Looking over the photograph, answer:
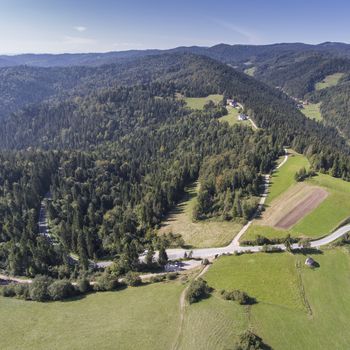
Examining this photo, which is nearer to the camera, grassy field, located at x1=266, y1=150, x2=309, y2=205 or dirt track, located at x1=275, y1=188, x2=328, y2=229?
dirt track, located at x1=275, y1=188, x2=328, y2=229

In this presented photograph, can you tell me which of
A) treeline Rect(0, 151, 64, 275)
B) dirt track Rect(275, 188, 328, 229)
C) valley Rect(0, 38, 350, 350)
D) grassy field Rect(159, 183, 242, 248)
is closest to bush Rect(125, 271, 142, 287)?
valley Rect(0, 38, 350, 350)

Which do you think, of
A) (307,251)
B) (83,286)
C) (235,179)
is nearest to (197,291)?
(83,286)

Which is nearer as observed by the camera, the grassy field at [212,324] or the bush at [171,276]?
the grassy field at [212,324]

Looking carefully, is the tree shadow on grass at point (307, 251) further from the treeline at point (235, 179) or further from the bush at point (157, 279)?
the bush at point (157, 279)

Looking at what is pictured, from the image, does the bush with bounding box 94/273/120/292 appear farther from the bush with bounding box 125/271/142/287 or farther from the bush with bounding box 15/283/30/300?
the bush with bounding box 15/283/30/300

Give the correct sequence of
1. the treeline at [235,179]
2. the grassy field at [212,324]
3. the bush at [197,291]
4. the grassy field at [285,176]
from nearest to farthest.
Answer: the grassy field at [212,324]
the bush at [197,291]
the treeline at [235,179]
the grassy field at [285,176]

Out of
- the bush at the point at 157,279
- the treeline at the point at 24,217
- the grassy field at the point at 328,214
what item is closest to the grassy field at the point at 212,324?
the bush at the point at 157,279
